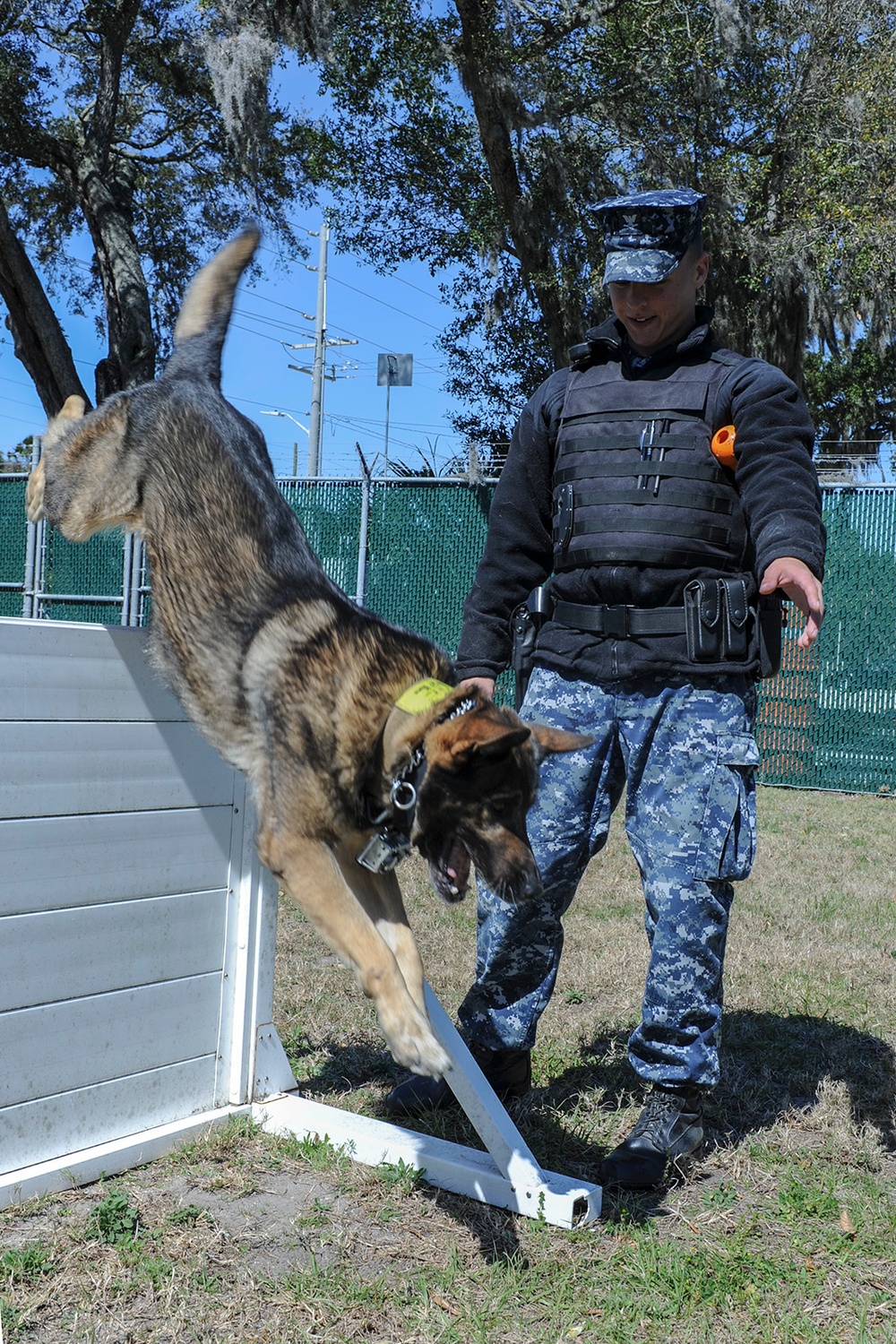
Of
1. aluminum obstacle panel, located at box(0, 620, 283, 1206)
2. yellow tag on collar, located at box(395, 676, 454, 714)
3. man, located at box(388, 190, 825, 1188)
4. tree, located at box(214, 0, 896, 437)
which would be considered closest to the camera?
yellow tag on collar, located at box(395, 676, 454, 714)

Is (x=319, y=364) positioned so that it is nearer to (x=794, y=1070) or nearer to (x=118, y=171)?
(x=118, y=171)

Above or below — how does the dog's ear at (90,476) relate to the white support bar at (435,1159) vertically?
above

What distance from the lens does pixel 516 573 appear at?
11.9 ft

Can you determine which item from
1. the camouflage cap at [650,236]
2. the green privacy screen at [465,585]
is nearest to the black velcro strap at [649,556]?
the camouflage cap at [650,236]

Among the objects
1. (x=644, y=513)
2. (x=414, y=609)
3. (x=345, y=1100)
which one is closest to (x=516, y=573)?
(x=644, y=513)

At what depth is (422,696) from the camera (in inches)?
103

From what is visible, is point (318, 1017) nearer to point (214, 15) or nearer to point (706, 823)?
point (706, 823)

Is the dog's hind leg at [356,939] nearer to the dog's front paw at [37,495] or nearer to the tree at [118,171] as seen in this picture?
the dog's front paw at [37,495]

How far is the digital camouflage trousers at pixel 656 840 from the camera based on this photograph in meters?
3.11

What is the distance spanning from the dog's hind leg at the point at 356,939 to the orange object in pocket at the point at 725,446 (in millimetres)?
1625

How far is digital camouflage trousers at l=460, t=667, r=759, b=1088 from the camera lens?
10.2 feet

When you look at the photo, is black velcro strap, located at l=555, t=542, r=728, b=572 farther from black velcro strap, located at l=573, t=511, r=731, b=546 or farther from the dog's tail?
the dog's tail

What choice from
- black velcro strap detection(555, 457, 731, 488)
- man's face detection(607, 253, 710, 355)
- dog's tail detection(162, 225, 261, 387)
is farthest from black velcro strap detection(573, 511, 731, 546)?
dog's tail detection(162, 225, 261, 387)

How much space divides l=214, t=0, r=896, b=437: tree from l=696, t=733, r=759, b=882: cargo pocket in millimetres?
11078
